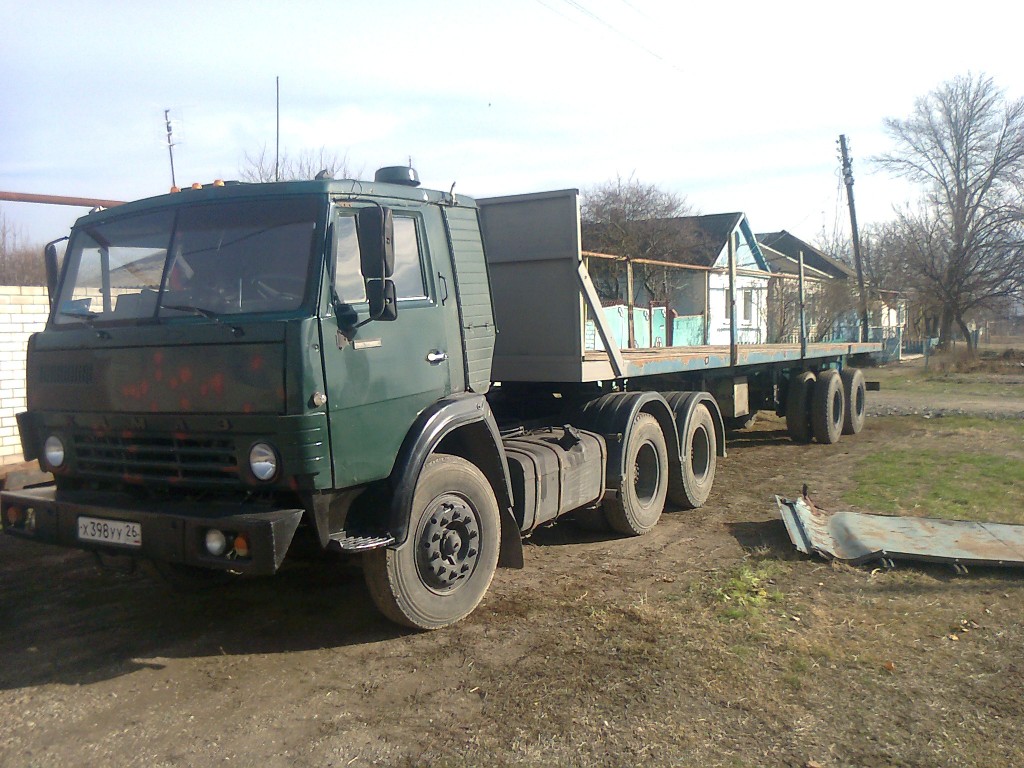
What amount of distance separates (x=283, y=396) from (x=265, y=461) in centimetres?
33

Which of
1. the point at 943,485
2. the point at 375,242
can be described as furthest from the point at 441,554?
the point at 943,485

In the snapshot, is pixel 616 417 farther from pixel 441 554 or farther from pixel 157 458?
pixel 157 458

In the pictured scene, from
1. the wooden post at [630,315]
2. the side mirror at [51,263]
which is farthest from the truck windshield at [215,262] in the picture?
the wooden post at [630,315]

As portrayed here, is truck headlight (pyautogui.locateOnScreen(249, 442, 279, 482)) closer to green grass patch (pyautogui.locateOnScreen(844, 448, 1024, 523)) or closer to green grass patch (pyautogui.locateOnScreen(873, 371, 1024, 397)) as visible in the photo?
green grass patch (pyautogui.locateOnScreen(844, 448, 1024, 523))

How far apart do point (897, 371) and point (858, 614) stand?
27.2 metres

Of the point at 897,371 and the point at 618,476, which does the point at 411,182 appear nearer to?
the point at 618,476

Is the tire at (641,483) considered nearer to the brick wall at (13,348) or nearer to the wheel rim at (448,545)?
the wheel rim at (448,545)

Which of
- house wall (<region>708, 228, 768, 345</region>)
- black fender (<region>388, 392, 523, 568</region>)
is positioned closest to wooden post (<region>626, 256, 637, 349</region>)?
house wall (<region>708, 228, 768, 345</region>)

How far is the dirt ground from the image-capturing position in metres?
3.60

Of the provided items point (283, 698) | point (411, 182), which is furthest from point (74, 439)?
point (411, 182)

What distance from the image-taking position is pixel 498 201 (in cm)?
690

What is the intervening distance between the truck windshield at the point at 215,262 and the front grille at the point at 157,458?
65 cm

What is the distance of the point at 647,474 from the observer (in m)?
7.62

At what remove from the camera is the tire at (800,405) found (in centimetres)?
1263
